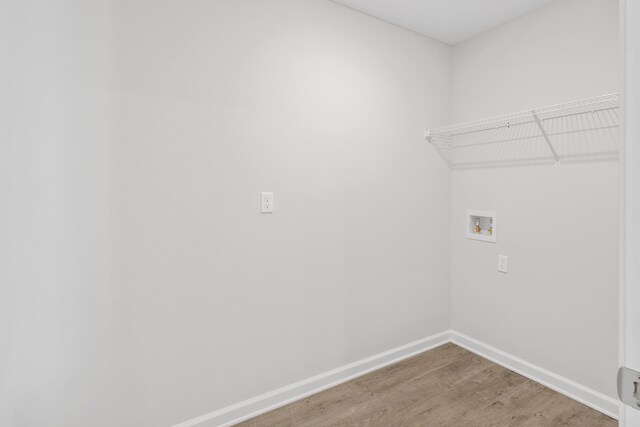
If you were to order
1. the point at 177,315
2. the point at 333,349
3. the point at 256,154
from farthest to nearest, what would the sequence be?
the point at 333,349 < the point at 256,154 < the point at 177,315

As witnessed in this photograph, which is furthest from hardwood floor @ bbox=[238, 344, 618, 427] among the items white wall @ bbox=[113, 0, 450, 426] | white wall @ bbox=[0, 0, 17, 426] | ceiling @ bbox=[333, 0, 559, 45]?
ceiling @ bbox=[333, 0, 559, 45]

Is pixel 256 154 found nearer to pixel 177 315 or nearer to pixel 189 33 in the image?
pixel 189 33

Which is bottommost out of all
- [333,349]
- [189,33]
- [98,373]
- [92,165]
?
[333,349]

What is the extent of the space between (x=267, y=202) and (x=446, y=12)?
1.70 metres

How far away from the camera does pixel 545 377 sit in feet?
7.29

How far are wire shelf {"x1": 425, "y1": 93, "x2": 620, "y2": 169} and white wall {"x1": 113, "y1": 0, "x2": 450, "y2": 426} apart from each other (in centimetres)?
31

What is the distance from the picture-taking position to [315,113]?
2.10 meters

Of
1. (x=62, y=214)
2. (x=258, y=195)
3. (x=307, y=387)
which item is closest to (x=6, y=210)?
(x=62, y=214)

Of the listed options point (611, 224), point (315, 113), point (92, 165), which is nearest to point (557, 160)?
point (611, 224)

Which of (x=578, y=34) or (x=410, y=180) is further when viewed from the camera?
(x=410, y=180)

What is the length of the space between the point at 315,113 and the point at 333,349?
148 cm

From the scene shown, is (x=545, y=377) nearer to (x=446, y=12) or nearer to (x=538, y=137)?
(x=538, y=137)

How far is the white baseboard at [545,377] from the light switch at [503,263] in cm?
58

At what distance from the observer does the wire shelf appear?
195 centimetres
